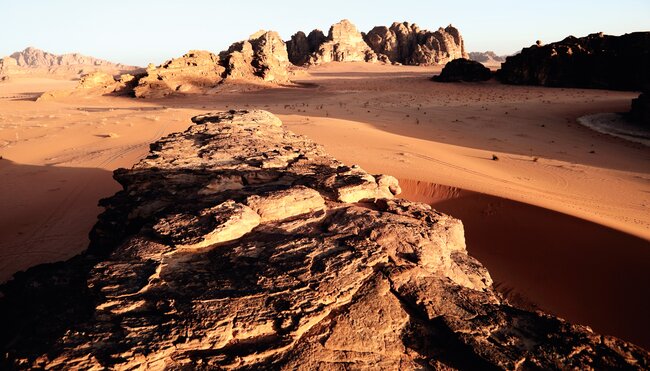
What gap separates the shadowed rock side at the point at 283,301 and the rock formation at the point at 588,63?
2941cm

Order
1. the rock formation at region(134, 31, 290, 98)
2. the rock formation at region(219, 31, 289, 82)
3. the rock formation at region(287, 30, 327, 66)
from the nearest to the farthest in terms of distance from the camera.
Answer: the rock formation at region(134, 31, 290, 98) → the rock formation at region(219, 31, 289, 82) → the rock formation at region(287, 30, 327, 66)

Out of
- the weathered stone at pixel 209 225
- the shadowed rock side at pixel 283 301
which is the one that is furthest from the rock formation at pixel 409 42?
the weathered stone at pixel 209 225

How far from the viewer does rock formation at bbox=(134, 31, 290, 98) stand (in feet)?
82.3

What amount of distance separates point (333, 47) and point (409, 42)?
1221cm

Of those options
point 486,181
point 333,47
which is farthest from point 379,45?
point 486,181

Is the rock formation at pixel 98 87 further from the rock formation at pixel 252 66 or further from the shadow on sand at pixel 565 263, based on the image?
the shadow on sand at pixel 565 263

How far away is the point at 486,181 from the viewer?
825cm

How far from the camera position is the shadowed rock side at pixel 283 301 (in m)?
2.25

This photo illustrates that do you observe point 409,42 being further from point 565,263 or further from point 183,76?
point 565,263

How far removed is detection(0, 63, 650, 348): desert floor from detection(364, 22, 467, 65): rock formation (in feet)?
110

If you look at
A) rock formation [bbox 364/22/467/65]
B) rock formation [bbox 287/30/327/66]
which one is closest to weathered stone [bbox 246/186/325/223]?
rock formation [bbox 287/30/327/66]

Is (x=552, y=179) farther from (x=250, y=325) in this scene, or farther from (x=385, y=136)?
(x=250, y=325)

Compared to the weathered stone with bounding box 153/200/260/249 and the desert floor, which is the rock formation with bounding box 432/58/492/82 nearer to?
the desert floor

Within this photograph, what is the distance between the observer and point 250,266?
2.84m
